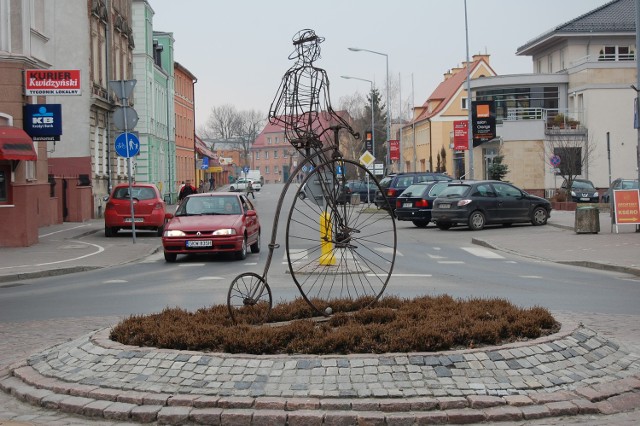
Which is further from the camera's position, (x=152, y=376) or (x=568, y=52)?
(x=568, y=52)

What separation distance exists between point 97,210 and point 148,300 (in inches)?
1164

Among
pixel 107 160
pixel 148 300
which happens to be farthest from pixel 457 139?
pixel 148 300

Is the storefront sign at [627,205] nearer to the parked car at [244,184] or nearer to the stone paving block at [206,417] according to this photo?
the stone paving block at [206,417]

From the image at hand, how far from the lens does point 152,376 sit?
708 cm

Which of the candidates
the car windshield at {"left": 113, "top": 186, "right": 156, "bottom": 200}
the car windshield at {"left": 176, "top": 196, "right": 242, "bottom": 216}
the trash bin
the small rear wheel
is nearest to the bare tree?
the trash bin

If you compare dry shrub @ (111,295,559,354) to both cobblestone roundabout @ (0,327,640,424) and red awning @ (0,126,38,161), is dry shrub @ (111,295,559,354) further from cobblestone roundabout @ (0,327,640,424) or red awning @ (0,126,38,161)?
red awning @ (0,126,38,161)

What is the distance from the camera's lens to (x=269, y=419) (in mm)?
6242

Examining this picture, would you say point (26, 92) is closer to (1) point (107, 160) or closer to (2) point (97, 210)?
(2) point (97, 210)

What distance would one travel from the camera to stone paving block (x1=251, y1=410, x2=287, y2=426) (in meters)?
6.21

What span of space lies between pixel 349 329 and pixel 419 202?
85.3 feet

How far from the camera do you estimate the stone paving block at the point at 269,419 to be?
6.21 metres

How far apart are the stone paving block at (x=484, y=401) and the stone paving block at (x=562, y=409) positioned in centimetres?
35

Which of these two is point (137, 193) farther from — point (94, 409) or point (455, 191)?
point (94, 409)

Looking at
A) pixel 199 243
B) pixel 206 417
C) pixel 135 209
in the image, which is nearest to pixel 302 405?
pixel 206 417
